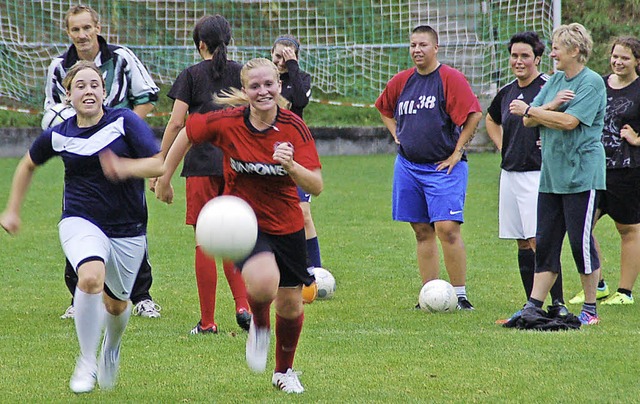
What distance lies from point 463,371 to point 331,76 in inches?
556

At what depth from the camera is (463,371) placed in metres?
5.69

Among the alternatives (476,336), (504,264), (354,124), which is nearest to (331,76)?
(354,124)

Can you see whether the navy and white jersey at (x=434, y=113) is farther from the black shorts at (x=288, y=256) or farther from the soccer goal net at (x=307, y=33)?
the soccer goal net at (x=307, y=33)

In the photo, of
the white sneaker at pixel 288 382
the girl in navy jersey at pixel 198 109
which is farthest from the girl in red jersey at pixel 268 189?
the girl in navy jersey at pixel 198 109

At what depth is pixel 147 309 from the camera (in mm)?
7605

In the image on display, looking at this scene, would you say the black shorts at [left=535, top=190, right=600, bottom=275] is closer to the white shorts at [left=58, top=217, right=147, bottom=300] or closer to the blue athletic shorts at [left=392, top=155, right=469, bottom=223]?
the blue athletic shorts at [left=392, top=155, right=469, bottom=223]

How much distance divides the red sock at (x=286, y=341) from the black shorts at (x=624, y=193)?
3.65 m

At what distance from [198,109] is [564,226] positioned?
8.53 feet

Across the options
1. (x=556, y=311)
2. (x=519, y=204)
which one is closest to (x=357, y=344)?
(x=556, y=311)

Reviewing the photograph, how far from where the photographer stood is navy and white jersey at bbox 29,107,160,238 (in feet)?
17.5

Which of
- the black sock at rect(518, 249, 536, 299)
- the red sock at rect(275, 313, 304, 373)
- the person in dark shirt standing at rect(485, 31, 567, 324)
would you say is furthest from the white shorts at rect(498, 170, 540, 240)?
the red sock at rect(275, 313, 304, 373)

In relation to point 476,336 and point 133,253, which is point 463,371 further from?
point 133,253

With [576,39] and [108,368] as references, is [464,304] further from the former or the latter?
[108,368]

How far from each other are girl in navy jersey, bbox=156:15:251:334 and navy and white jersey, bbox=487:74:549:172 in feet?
6.87
